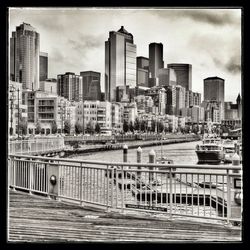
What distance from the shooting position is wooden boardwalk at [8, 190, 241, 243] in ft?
17.0

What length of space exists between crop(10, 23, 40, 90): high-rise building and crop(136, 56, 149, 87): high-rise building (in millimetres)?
2260

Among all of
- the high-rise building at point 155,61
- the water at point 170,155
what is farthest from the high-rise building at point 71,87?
the water at point 170,155

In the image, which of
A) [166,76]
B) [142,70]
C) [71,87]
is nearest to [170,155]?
[71,87]

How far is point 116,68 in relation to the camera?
8.66 metres

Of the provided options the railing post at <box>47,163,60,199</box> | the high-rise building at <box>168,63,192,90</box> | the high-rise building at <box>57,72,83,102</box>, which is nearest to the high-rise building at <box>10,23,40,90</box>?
the railing post at <box>47,163,60,199</box>

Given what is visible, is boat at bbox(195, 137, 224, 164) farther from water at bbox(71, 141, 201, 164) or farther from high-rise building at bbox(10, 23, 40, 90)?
high-rise building at bbox(10, 23, 40, 90)

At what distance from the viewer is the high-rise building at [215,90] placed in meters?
9.21

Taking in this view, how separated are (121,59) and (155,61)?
0.99m

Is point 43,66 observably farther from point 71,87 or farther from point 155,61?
point 71,87

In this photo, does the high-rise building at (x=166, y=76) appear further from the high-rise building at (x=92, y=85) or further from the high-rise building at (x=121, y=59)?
the high-rise building at (x=92, y=85)
